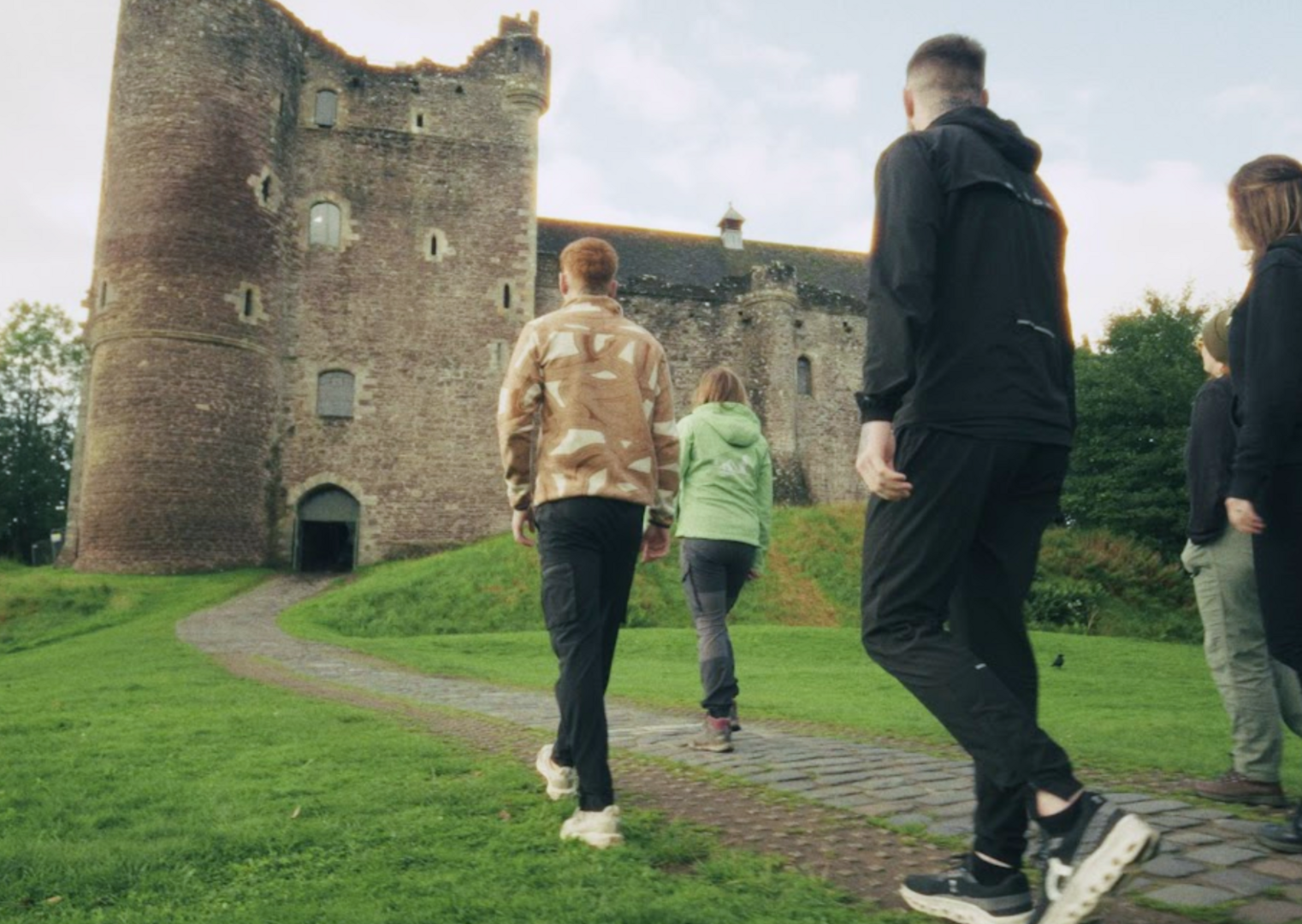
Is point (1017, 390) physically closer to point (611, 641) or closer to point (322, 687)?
point (611, 641)

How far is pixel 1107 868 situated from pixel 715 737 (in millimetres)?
3248

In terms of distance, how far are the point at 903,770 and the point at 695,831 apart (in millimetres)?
1725

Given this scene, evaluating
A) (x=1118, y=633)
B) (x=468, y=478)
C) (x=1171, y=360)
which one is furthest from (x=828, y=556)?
(x=1171, y=360)

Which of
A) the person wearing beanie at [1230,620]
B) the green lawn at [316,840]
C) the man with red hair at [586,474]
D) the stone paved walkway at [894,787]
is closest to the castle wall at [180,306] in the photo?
the stone paved walkway at [894,787]

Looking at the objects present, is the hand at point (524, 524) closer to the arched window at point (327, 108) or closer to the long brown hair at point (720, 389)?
the long brown hair at point (720, 389)

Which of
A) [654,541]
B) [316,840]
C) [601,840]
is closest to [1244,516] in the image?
[654,541]

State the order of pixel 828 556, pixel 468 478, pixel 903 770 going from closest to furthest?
pixel 903 770, pixel 828 556, pixel 468 478

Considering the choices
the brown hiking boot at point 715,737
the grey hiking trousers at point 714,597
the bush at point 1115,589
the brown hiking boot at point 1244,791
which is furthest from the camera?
the bush at point 1115,589

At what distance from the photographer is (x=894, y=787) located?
181 inches

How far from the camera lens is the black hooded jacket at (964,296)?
296 centimetres

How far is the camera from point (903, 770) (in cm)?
504

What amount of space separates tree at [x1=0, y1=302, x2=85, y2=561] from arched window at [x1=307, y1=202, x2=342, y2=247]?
23588mm

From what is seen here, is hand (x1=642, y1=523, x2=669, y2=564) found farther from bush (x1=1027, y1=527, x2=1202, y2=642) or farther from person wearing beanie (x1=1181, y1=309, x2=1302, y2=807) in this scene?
bush (x1=1027, y1=527, x2=1202, y2=642)

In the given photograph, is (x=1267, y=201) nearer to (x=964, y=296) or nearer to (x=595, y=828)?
(x=964, y=296)
